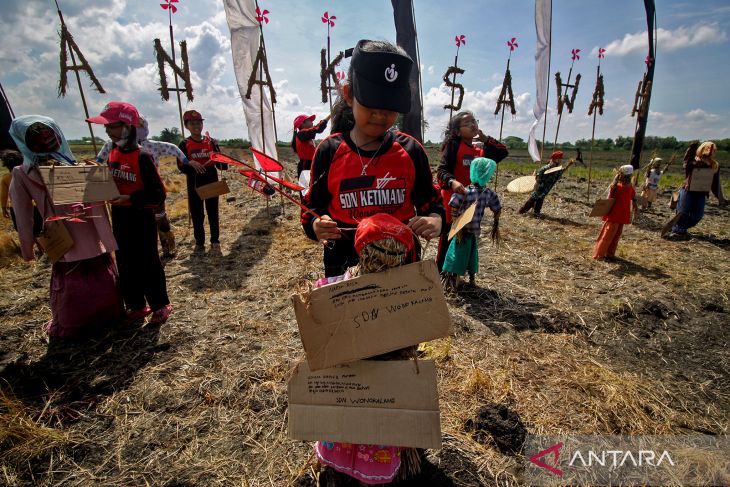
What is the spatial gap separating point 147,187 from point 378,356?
3336 mm

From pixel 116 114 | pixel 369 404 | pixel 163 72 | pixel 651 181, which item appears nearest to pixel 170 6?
pixel 163 72

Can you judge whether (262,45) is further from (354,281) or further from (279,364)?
(354,281)

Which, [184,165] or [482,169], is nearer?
[482,169]

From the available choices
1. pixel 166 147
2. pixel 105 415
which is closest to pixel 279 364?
pixel 105 415

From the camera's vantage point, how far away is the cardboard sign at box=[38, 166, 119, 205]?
296 cm

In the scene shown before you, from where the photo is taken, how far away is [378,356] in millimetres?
1756

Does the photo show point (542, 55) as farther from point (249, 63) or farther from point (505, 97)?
point (249, 63)

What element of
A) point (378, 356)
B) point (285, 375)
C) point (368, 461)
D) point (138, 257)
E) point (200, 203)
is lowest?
point (285, 375)

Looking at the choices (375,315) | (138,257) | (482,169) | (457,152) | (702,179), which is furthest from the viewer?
(702,179)

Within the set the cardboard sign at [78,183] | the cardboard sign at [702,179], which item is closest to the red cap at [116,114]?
the cardboard sign at [78,183]

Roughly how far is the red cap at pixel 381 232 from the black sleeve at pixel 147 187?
3.15m

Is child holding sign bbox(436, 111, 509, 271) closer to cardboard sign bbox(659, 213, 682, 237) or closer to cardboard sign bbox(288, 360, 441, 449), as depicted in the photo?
A: cardboard sign bbox(288, 360, 441, 449)

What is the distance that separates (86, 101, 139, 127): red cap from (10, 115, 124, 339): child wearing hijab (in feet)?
1.25

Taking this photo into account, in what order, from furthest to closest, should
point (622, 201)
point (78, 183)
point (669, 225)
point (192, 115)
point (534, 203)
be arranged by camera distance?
1. point (534, 203)
2. point (669, 225)
3. point (192, 115)
4. point (622, 201)
5. point (78, 183)
